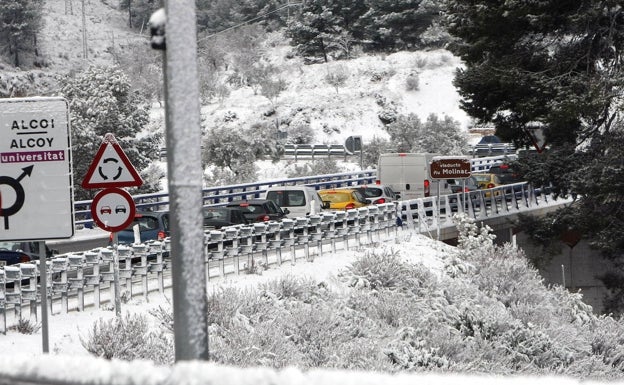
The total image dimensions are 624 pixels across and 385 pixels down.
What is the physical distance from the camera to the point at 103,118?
A: 54.6 m

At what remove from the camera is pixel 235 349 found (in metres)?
16.5

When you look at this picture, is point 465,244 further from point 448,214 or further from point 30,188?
point 30,188

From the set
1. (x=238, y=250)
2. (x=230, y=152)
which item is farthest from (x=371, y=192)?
(x=230, y=152)

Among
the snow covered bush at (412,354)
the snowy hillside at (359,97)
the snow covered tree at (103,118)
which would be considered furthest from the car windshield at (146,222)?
the snowy hillside at (359,97)

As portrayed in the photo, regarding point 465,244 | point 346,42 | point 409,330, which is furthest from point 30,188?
point 346,42

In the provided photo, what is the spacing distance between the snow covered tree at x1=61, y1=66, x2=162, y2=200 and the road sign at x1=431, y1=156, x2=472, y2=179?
72.9ft

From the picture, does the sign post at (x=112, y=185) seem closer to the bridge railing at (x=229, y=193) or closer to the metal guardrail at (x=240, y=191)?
the bridge railing at (x=229, y=193)

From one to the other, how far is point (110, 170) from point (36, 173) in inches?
178

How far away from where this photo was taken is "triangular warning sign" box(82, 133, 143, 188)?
53.2 ft

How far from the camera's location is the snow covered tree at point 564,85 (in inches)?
1304

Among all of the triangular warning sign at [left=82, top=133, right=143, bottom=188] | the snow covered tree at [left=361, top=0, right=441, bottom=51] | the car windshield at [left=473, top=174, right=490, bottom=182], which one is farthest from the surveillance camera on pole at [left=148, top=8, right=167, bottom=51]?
the snow covered tree at [left=361, top=0, right=441, bottom=51]

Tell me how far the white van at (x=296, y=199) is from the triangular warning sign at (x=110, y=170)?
18765 millimetres

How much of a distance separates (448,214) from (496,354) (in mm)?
15965

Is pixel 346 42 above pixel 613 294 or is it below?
above
